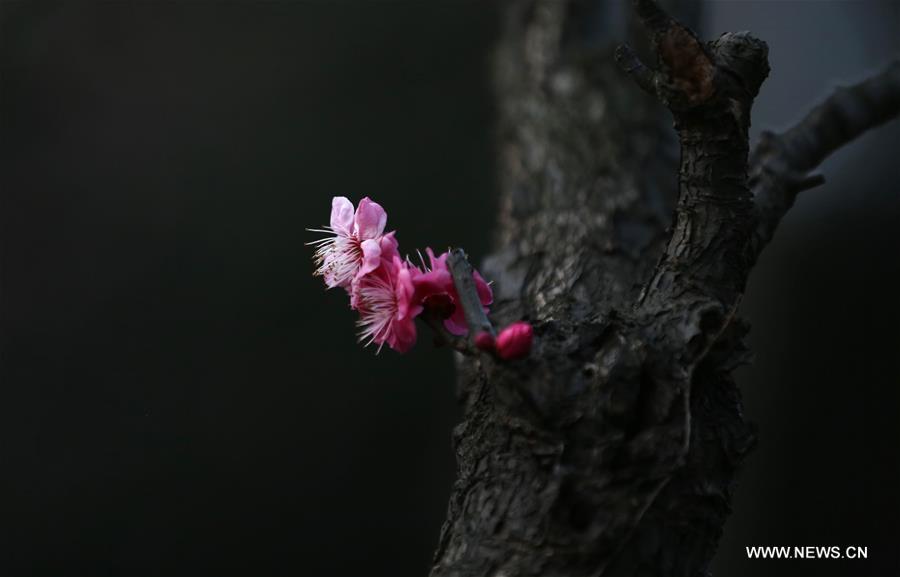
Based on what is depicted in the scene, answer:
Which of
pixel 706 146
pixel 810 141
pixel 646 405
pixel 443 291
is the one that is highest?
pixel 810 141

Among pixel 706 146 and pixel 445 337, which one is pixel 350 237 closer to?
pixel 445 337

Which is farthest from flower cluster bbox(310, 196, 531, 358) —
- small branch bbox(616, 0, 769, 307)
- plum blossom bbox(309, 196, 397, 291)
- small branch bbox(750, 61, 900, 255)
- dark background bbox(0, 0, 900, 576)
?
dark background bbox(0, 0, 900, 576)

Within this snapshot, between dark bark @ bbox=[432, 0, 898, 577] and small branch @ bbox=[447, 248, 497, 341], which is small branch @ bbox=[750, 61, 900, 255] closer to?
dark bark @ bbox=[432, 0, 898, 577]

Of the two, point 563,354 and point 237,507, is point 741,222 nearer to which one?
point 563,354

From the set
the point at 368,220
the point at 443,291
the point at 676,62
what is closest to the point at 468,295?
the point at 443,291

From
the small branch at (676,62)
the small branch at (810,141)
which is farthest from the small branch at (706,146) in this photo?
the small branch at (810,141)

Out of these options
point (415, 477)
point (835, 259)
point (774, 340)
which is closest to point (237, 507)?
point (415, 477)

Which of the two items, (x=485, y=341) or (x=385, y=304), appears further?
(x=385, y=304)
